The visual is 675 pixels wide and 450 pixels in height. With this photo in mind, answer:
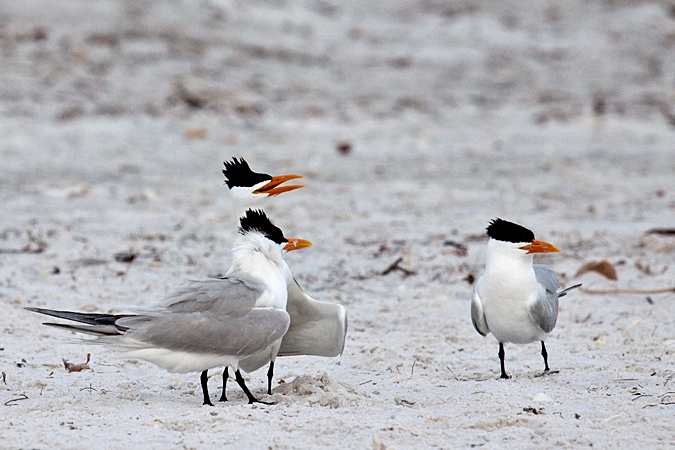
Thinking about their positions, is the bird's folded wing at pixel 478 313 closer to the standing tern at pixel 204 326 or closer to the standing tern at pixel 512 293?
the standing tern at pixel 512 293

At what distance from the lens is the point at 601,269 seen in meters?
6.18

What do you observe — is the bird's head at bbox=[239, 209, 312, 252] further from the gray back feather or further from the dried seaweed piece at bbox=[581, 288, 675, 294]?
the dried seaweed piece at bbox=[581, 288, 675, 294]

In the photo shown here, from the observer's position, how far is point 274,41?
50.1 ft

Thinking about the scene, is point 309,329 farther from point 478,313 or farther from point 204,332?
point 478,313

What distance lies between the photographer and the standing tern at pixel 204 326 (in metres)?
3.69

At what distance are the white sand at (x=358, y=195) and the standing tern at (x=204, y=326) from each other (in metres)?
0.20

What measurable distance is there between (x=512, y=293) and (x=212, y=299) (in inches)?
59.3

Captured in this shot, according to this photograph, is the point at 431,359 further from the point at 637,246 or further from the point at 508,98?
the point at 508,98

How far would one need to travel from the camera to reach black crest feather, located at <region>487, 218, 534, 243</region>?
14.6 feet

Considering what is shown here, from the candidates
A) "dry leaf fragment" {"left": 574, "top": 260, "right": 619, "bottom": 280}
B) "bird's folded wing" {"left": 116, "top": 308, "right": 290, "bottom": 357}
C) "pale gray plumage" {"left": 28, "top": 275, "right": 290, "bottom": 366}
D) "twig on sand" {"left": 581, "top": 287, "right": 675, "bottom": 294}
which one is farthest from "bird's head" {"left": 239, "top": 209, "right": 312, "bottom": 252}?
"dry leaf fragment" {"left": 574, "top": 260, "right": 619, "bottom": 280}

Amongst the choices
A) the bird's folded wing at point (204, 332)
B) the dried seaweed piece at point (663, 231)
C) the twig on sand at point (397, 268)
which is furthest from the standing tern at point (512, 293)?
the dried seaweed piece at point (663, 231)

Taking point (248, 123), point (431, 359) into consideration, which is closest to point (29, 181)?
point (248, 123)

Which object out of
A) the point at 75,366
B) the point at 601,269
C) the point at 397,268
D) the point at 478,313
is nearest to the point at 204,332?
the point at 75,366

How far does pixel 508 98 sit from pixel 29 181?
8.07 meters
